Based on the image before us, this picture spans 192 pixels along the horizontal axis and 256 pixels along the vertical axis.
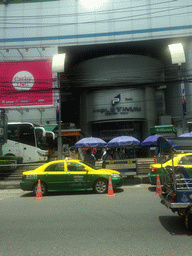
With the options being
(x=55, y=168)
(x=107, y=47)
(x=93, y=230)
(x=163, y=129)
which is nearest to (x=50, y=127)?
(x=107, y=47)

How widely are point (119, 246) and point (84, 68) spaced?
88.0ft

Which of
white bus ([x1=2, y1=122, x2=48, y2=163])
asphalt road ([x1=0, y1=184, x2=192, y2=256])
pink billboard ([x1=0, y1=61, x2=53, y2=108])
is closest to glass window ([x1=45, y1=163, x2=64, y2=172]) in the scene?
asphalt road ([x1=0, y1=184, x2=192, y2=256])

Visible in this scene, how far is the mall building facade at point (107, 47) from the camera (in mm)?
26141

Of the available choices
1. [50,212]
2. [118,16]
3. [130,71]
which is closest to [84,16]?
[118,16]

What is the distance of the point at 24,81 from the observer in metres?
24.5

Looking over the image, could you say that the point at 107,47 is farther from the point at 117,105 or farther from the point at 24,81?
the point at 24,81

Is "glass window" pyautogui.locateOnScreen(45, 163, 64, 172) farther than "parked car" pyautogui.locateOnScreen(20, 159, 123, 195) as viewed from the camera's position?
Yes

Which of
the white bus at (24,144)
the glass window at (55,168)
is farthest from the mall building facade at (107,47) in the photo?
the glass window at (55,168)

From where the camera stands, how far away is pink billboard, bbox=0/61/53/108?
24.3 meters

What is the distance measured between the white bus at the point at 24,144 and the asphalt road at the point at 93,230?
33.9 ft

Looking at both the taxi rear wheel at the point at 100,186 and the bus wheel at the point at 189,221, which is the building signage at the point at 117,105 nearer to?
the taxi rear wheel at the point at 100,186

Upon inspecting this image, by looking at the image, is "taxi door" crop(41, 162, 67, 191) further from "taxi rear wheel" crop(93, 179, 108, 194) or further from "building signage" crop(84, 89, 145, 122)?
"building signage" crop(84, 89, 145, 122)

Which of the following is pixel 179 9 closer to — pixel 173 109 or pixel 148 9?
pixel 148 9

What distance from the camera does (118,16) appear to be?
1046 inches
